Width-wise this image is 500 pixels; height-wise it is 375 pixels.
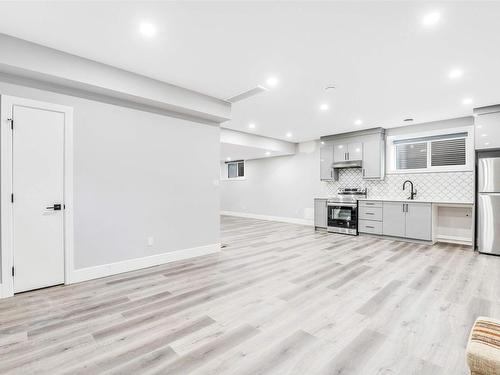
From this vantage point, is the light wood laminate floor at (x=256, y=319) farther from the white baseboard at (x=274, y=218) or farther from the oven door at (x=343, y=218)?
the white baseboard at (x=274, y=218)

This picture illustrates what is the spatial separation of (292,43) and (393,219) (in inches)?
185

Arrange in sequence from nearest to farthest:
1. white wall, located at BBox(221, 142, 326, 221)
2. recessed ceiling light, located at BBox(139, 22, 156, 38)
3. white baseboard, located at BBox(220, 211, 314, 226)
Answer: recessed ceiling light, located at BBox(139, 22, 156, 38) → white wall, located at BBox(221, 142, 326, 221) → white baseboard, located at BBox(220, 211, 314, 226)

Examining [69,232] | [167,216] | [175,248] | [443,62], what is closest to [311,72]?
[443,62]

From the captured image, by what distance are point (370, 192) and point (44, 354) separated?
6847 mm

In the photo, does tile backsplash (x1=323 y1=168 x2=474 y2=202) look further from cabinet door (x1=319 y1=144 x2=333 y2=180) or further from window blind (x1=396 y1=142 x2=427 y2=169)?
cabinet door (x1=319 y1=144 x2=333 y2=180)

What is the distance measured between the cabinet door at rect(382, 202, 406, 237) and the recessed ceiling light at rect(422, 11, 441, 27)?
4.11 metres

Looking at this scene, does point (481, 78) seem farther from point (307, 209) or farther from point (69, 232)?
point (69, 232)

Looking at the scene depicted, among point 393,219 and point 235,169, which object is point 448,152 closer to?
point 393,219

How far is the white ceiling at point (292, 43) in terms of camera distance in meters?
2.18

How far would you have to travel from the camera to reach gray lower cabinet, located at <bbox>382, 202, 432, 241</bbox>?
525cm

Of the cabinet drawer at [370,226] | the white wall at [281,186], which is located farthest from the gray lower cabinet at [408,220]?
the white wall at [281,186]

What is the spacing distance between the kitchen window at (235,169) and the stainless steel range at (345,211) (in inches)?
177

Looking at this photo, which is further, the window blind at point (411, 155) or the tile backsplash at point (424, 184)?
the window blind at point (411, 155)

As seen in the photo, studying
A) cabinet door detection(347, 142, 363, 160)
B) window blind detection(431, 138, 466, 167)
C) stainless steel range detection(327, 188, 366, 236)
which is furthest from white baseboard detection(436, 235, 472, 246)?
cabinet door detection(347, 142, 363, 160)
